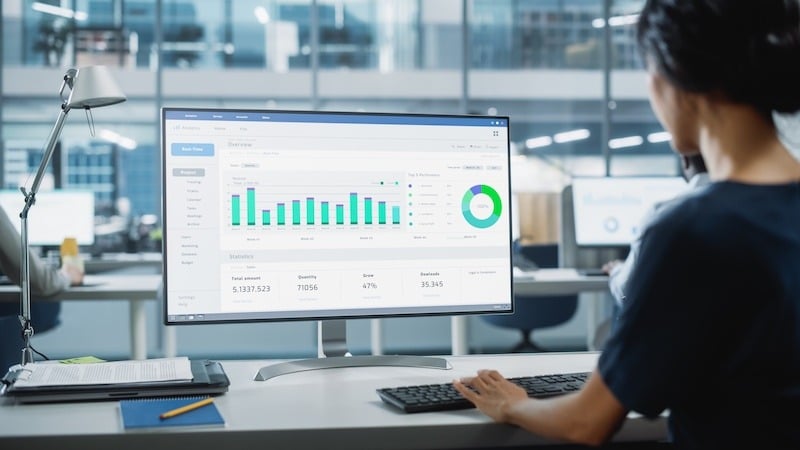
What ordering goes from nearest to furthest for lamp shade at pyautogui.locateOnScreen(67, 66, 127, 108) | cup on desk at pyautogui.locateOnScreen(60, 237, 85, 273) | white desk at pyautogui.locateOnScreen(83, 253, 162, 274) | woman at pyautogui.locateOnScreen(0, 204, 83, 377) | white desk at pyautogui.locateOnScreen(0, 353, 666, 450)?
1. white desk at pyautogui.locateOnScreen(0, 353, 666, 450)
2. lamp shade at pyautogui.locateOnScreen(67, 66, 127, 108)
3. woman at pyautogui.locateOnScreen(0, 204, 83, 377)
4. cup on desk at pyautogui.locateOnScreen(60, 237, 85, 273)
5. white desk at pyautogui.locateOnScreen(83, 253, 162, 274)

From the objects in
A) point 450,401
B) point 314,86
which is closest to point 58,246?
point 314,86

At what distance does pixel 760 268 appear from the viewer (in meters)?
0.91

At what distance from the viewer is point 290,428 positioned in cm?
112

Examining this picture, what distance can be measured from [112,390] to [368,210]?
0.57m

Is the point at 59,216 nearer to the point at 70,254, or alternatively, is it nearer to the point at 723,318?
the point at 70,254

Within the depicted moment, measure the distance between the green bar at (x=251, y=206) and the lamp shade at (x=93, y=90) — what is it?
0.55m

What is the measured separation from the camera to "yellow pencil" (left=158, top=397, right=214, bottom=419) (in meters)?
1.16

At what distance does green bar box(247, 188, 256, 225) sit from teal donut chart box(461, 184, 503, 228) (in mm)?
418

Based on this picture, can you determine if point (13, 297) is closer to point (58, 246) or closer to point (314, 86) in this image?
point (58, 246)

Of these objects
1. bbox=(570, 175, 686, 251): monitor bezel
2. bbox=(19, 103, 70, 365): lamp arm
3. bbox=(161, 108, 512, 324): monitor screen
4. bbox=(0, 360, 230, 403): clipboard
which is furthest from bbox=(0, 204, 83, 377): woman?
bbox=(570, 175, 686, 251): monitor bezel

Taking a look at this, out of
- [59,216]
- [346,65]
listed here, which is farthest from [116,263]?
[346,65]

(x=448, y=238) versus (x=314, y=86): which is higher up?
(x=314, y=86)

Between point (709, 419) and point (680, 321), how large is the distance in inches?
5.7

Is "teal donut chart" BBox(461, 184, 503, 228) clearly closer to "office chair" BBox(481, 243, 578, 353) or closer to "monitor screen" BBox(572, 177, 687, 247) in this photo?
"monitor screen" BBox(572, 177, 687, 247)
